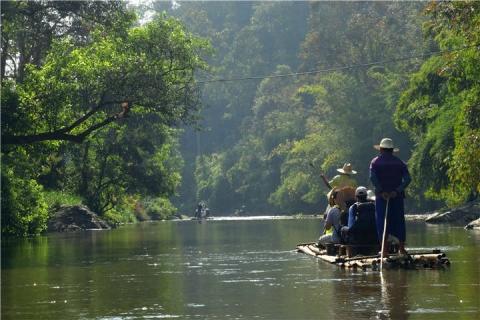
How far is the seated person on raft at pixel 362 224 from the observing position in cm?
2095

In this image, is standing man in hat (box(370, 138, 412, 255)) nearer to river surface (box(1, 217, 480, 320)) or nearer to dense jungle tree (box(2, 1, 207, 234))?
river surface (box(1, 217, 480, 320))

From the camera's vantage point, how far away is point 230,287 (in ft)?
56.6

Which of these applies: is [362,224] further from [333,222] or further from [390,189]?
[333,222]

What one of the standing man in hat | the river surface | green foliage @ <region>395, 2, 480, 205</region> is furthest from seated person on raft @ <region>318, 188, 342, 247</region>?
green foliage @ <region>395, 2, 480, 205</region>

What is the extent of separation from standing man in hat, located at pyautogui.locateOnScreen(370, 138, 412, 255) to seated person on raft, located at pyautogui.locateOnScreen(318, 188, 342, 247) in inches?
105

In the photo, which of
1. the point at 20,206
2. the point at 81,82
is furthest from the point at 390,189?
the point at 20,206

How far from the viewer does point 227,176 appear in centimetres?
11475

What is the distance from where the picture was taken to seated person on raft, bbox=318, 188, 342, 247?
2272 centimetres

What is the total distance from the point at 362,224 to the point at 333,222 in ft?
6.72

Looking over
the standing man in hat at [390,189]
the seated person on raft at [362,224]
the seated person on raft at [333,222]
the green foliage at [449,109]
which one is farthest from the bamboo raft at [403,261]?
the green foliage at [449,109]

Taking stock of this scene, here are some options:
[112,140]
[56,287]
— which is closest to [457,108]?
[112,140]

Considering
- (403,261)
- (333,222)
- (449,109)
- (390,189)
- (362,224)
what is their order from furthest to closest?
(449,109)
(333,222)
(362,224)
(390,189)
(403,261)

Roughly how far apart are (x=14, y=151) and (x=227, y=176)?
74017mm

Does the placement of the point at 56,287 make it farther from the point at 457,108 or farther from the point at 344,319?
the point at 457,108
